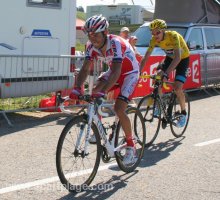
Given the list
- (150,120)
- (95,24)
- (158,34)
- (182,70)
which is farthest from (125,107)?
(182,70)

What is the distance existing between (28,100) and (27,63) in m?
1.88

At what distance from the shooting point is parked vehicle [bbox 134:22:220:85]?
41.9ft

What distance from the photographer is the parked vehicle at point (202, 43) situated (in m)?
12.8

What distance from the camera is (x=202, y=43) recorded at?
13.2 m

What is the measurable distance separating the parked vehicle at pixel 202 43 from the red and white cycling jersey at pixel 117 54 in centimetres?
686

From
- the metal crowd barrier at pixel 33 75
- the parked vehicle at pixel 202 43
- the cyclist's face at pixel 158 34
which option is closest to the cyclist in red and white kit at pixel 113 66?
the cyclist's face at pixel 158 34

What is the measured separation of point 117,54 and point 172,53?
110 inches

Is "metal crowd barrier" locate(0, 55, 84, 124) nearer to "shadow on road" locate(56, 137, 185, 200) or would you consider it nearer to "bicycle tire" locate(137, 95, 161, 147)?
"bicycle tire" locate(137, 95, 161, 147)

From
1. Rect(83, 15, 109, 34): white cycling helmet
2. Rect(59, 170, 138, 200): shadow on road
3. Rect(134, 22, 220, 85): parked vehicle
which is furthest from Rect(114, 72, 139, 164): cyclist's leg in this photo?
Rect(134, 22, 220, 85): parked vehicle

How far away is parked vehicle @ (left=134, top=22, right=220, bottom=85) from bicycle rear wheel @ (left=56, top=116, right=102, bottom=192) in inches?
295

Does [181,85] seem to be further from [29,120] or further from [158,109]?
[29,120]

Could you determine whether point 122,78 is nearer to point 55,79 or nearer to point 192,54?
point 55,79

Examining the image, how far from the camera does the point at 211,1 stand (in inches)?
591

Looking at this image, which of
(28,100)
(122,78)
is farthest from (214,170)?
(28,100)
